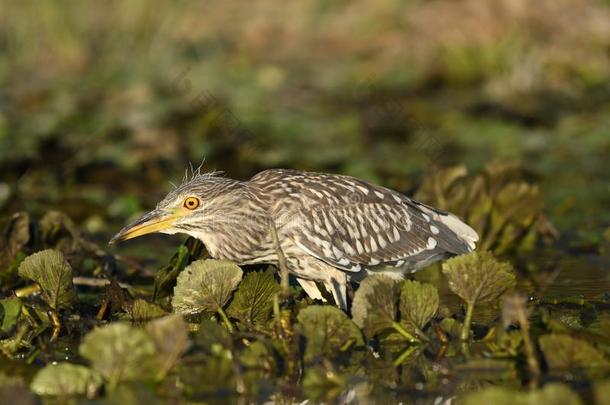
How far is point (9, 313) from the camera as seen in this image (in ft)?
20.0

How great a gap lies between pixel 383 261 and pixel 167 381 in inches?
83.2

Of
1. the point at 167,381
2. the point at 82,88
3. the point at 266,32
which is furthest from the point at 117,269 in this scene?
the point at 266,32

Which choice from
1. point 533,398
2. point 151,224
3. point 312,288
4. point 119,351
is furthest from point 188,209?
point 533,398

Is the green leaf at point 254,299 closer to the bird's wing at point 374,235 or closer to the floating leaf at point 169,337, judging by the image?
the bird's wing at point 374,235

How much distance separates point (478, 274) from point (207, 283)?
1478 millimetres

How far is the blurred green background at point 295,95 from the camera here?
11.8 meters

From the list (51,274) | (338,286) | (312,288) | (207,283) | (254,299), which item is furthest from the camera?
(312,288)

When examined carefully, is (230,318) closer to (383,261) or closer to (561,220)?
(383,261)

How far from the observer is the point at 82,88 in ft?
48.4

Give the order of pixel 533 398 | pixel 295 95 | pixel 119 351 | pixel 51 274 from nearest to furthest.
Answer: pixel 533 398 → pixel 119 351 → pixel 51 274 → pixel 295 95

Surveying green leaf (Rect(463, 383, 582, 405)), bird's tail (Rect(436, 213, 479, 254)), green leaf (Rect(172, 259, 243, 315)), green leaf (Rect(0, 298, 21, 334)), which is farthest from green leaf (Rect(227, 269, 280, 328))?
green leaf (Rect(463, 383, 582, 405))

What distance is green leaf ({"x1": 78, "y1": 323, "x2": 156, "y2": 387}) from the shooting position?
16.9 feet

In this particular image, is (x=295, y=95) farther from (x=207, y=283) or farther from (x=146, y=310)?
(x=207, y=283)

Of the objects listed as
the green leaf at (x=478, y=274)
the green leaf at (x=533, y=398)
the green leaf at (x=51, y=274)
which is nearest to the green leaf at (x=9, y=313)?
the green leaf at (x=51, y=274)
